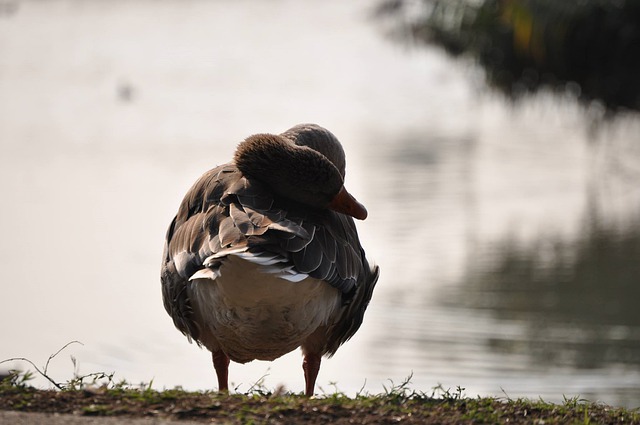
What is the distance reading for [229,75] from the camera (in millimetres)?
40656

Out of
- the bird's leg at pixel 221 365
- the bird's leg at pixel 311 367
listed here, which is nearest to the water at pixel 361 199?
the bird's leg at pixel 221 365

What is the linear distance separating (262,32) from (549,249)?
3154 centimetres

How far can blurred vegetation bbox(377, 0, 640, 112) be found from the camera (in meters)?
17.4

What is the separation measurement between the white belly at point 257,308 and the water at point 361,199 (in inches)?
25.8

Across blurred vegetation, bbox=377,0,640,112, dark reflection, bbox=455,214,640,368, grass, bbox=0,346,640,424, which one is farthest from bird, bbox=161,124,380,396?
blurred vegetation, bbox=377,0,640,112

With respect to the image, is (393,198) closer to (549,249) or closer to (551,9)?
(549,249)

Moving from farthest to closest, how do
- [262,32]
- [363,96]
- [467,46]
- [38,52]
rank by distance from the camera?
[262,32] → [38,52] → [363,96] → [467,46]

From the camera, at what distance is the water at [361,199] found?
14039 mm

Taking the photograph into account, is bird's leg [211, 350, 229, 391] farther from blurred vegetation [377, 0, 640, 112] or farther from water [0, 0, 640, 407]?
blurred vegetation [377, 0, 640, 112]

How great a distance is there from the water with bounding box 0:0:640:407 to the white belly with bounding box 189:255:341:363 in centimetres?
66

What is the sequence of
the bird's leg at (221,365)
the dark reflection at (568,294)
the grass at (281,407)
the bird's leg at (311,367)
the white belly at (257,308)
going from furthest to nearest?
the dark reflection at (568,294) → the bird's leg at (311,367) → the bird's leg at (221,365) → the white belly at (257,308) → the grass at (281,407)

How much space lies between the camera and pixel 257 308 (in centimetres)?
607

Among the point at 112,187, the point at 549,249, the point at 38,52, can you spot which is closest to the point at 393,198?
the point at 549,249

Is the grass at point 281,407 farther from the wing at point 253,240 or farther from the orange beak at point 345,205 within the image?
the orange beak at point 345,205
